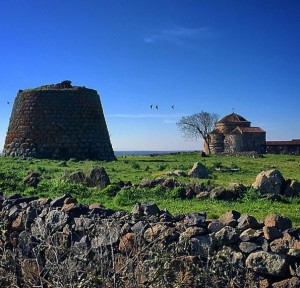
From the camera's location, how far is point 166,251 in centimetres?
529

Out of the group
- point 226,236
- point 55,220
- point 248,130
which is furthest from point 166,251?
point 248,130

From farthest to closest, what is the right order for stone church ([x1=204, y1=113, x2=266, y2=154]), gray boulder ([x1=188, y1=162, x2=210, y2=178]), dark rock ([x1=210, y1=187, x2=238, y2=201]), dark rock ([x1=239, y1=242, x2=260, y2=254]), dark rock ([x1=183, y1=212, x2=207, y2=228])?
1. stone church ([x1=204, y1=113, x2=266, y2=154])
2. gray boulder ([x1=188, y1=162, x2=210, y2=178])
3. dark rock ([x1=210, y1=187, x2=238, y2=201])
4. dark rock ([x1=183, y1=212, x2=207, y2=228])
5. dark rock ([x1=239, y1=242, x2=260, y2=254])

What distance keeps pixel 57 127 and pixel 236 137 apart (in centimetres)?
3179

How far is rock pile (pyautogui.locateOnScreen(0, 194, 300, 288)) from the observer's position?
4.95m

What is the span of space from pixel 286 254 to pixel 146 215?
2088 millimetres

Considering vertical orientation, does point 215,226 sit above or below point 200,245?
above

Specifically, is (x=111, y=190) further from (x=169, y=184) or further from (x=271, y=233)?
(x=271, y=233)

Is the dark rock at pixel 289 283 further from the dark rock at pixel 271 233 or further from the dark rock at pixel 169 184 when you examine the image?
the dark rock at pixel 169 184

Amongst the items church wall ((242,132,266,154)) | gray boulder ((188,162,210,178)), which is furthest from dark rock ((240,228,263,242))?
church wall ((242,132,266,154))

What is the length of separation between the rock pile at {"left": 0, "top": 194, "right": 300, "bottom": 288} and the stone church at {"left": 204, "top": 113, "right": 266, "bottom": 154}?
49.8 metres

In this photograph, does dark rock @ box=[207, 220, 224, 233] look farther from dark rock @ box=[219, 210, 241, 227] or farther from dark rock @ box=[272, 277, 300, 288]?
dark rock @ box=[272, 277, 300, 288]

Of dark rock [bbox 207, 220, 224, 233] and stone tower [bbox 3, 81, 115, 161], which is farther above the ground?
stone tower [bbox 3, 81, 115, 161]

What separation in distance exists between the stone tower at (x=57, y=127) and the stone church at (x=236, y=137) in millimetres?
28717

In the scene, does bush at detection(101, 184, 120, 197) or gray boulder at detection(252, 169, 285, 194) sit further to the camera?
bush at detection(101, 184, 120, 197)
